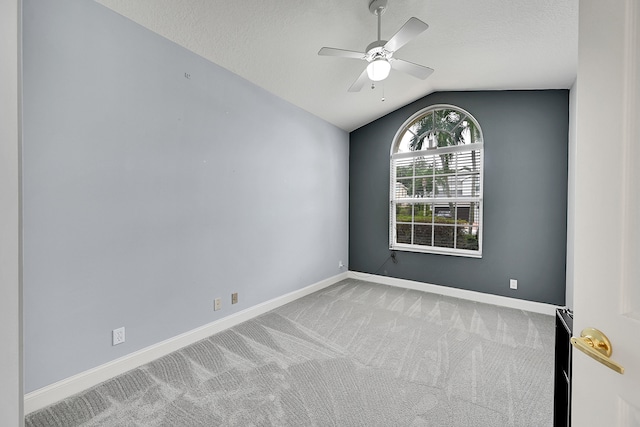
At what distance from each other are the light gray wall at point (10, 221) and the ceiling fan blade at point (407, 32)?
184 centimetres

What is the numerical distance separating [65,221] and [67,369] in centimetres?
96

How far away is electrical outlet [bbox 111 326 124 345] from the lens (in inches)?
80.3

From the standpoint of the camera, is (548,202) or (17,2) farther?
(548,202)

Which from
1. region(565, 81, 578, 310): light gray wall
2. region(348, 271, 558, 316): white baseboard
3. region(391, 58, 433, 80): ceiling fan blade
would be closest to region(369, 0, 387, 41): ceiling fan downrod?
region(391, 58, 433, 80): ceiling fan blade

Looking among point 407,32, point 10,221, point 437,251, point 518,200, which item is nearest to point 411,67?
point 407,32

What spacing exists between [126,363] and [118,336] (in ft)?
0.72

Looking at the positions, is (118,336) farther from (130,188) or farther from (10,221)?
(10,221)

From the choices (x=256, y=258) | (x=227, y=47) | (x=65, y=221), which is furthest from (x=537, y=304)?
(x=65, y=221)

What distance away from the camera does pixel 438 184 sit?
13.5 ft

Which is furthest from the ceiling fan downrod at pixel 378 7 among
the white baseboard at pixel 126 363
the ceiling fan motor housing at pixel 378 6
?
the white baseboard at pixel 126 363

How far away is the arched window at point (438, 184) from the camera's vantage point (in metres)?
3.86

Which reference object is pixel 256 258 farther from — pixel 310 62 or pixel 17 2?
pixel 17 2

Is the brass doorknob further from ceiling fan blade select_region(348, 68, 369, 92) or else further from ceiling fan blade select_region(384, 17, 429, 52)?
ceiling fan blade select_region(348, 68, 369, 92)

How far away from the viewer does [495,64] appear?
9.74ft
